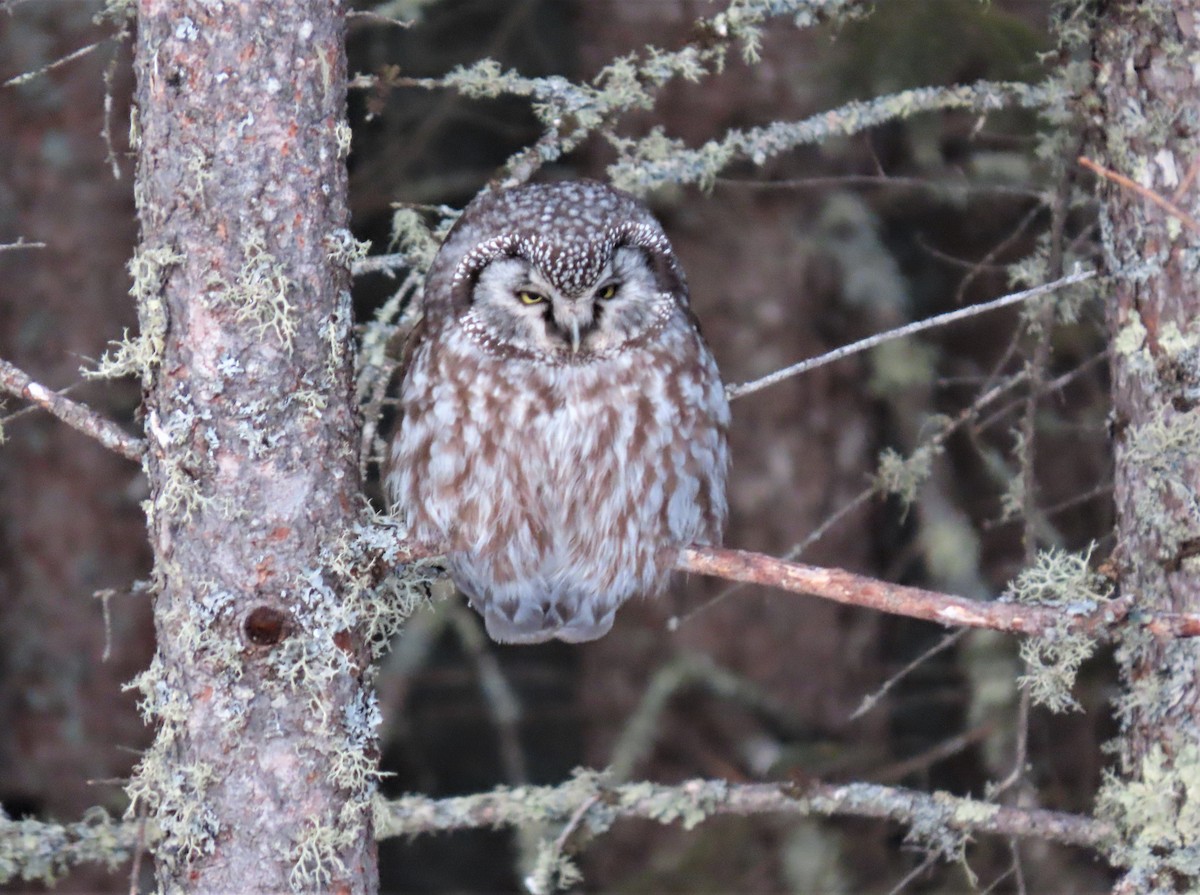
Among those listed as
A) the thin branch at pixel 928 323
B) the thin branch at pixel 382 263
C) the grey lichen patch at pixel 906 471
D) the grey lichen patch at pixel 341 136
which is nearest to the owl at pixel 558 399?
the thin branch at pixel 382 263

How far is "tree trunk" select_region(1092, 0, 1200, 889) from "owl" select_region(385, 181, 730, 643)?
947 millimetres

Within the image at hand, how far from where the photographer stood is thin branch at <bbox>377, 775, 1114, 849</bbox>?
3010mm

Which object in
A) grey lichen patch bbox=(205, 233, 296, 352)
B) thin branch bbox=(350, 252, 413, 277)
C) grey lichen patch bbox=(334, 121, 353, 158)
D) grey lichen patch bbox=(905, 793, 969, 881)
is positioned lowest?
grey lichen patch bbox=(905, 793, 969, 881)

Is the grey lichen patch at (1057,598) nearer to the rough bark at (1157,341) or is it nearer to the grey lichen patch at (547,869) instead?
the rough bark at (1157,341)

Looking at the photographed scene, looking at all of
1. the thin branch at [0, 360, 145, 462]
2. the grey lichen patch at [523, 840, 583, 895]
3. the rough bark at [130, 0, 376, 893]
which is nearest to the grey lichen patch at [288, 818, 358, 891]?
the rough bark at [130, 0, 376, 893]

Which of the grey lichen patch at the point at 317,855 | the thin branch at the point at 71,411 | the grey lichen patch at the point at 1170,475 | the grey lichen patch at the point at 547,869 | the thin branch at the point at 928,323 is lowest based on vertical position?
the grey lichen patch at the point at 547,869

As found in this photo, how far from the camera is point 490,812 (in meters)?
3.26

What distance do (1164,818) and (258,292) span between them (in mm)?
1956

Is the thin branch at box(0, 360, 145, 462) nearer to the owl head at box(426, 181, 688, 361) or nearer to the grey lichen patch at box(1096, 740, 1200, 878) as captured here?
the owl head at box(426, 181, 688, 361)

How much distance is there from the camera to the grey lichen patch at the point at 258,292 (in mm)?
2414

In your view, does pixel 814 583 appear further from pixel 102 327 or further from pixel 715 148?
pixel 102 327

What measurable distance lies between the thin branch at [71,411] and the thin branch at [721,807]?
931mm

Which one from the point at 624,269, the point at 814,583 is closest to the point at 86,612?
the point at 624,269

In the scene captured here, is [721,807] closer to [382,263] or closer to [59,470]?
[382,263]
